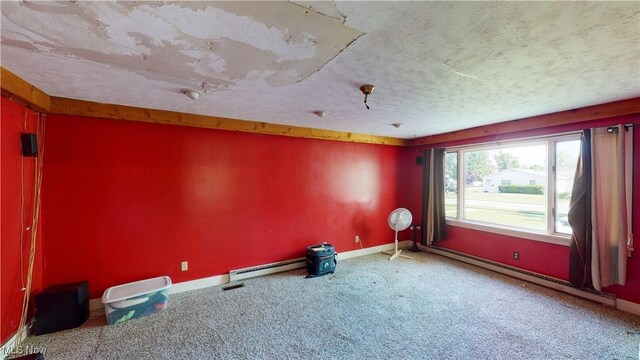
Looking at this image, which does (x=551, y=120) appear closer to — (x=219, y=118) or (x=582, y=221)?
(x=582, y=221)

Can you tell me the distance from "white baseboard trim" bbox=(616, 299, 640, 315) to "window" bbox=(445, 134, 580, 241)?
33.1 inches

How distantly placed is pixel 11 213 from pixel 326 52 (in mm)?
2961

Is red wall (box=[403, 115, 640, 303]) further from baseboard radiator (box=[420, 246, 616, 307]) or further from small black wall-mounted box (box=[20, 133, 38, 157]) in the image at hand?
small black wall-mounted box (box=[20, 133, 38, 157])

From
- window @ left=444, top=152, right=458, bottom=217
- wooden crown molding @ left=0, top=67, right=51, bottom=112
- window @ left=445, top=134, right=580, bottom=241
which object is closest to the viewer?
wooden crown molding @ left=0, top=67, right=51, bottom=112

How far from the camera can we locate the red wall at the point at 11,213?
2.04 meters

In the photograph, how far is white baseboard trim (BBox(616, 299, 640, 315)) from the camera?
2.66 metres

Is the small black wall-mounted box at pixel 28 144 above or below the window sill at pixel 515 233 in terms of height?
above

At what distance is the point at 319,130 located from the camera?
419 cm

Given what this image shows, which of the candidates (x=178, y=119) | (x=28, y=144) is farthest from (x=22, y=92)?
(x=178, y=119)

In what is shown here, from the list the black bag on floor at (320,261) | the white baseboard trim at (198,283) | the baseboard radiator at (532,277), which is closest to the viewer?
the baseboard radiator at (532,277)

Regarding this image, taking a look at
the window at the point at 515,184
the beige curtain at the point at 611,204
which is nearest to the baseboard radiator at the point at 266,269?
the window at the point at 515,184

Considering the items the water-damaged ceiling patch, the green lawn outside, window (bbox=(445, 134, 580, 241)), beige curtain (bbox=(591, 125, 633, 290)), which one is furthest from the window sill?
the water-damaged ceiling patch

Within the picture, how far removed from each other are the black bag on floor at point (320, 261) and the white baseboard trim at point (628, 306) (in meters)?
3.27

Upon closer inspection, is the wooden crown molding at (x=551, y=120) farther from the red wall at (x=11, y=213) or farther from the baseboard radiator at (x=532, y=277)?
the red wall at (x=11, y=213)
